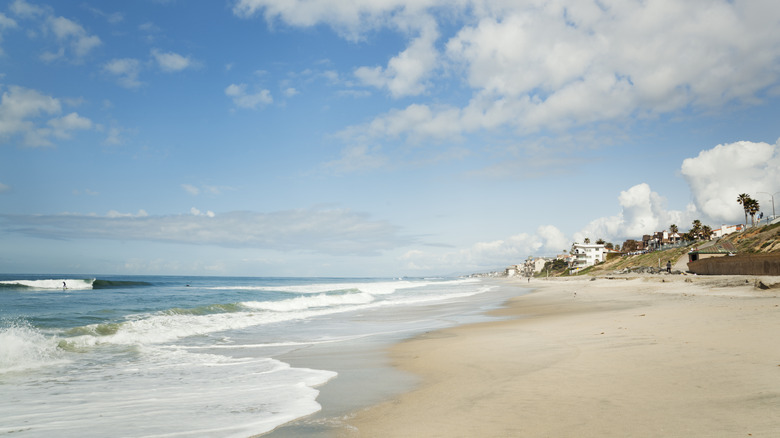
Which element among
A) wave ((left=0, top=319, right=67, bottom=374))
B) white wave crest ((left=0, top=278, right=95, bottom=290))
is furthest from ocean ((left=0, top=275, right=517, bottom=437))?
white wave crest ((left=0, top=278, right=95, bottom=290))

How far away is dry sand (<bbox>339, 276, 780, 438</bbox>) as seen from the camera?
14.7ft

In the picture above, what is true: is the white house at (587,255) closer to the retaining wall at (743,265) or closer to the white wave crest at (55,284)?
the retaining wall at (743,265)

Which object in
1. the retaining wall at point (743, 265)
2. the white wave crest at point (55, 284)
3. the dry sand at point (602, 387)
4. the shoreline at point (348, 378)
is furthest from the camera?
the white wave crest at point (55, 284)

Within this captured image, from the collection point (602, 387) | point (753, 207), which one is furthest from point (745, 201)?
point (602, 387)

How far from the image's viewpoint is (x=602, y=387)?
5957 millimetres

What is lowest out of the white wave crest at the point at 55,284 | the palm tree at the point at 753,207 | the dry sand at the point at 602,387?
the white wave crest at the point at 55,284

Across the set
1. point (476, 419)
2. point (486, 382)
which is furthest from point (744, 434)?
point (486, 382)

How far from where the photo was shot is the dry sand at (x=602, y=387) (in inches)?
177

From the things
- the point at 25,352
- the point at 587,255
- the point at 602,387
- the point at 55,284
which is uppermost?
the point at 587,255

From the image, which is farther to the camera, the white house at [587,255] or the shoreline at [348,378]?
the white house at [587,255]

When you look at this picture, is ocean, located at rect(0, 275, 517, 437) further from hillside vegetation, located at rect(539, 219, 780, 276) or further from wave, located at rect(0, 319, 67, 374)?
hillside vegetation, located at rect(539, 219, 780, 276)

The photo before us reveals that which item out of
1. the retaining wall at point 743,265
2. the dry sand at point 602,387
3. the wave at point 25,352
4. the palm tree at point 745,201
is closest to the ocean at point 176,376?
the wave at point 25,352

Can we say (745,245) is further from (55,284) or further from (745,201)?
(55,284)

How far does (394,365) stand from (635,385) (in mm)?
4961
